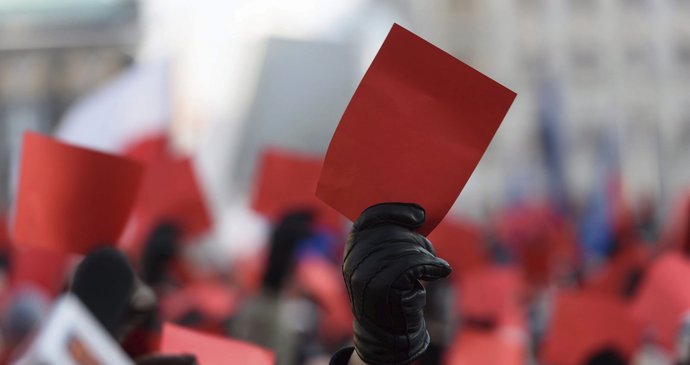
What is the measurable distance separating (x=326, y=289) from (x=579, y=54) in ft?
162

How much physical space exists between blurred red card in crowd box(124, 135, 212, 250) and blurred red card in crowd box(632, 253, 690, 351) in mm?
1764

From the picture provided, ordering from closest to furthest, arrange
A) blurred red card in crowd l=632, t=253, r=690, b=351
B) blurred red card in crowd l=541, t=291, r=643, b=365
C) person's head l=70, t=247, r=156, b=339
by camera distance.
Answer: person's head l=70, t=247, r=156, b=339, blurred red card in crowd l=632, t=253, r=690, b=351, blurred red card in crowd l=541, t=291, r=643, b=365

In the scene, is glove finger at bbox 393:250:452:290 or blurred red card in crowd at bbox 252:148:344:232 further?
blurred red card in crowd at bbox 252:148:344:232

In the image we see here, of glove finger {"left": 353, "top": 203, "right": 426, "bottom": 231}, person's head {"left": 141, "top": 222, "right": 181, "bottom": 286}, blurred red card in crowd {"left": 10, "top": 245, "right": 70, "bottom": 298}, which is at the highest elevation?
glove finger {"left": 353, "top": 203, "right": 426, "bottom": 231}

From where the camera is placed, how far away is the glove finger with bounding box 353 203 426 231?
1.54m

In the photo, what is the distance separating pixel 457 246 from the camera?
4.61m

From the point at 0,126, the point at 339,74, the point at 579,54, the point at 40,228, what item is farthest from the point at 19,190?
the point at 579,54

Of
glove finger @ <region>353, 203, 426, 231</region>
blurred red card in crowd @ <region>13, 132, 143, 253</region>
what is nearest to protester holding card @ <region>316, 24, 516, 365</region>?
glove finger @ <region>353, 203, 426, 231</region>

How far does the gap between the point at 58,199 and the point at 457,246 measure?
277 centimetres

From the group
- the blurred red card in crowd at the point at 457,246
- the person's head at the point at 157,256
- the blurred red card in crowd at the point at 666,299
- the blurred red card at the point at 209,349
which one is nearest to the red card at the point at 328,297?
the blurred red card in crowd at the point at 457,246

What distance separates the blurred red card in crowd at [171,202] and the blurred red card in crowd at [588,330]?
159cm

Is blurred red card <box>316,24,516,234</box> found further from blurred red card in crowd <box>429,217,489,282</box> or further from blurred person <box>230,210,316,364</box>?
blurred red card in crowd <box>429,217,489,282</box>

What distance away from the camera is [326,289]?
554 centimetres

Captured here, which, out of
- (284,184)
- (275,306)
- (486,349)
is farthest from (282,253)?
(486,349)
